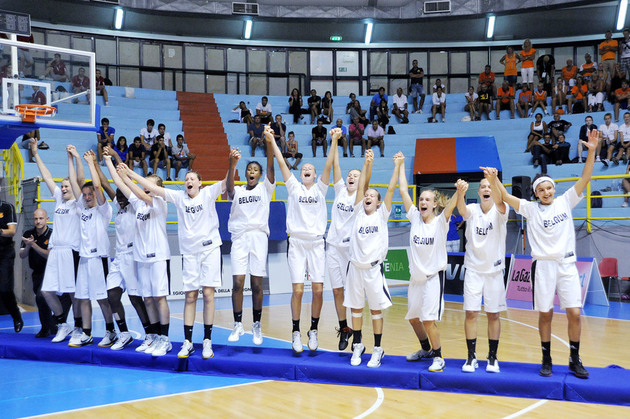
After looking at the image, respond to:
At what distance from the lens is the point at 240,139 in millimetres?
20094

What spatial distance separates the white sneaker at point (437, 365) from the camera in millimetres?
A: 6430

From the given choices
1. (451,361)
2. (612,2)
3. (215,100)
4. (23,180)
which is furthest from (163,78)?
(451,361)

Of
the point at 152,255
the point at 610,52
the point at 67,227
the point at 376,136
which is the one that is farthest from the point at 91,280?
the point at 610,52

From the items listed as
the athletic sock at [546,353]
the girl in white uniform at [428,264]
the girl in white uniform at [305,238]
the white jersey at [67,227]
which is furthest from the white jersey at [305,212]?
the white jersey at [67,227]

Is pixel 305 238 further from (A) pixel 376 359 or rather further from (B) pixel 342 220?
(A) pixel 376 359

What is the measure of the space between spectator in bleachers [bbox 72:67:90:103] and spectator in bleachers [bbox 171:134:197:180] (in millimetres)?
6940

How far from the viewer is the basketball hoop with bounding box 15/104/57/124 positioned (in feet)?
29.0

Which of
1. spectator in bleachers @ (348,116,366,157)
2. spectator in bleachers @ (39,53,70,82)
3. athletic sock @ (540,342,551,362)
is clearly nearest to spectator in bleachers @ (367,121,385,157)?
spectator in bleachers @ (348,116,366,157)

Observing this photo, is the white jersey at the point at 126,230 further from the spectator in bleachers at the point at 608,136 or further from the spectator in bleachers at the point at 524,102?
the spectator in bleachers at the point at 524,102

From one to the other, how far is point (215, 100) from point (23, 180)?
10.3 metres

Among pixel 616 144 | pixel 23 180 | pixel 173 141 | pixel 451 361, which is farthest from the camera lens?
pixel 173 141

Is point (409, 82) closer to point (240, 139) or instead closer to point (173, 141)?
point (240, 139)

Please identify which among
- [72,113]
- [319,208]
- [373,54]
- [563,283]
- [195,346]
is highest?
[373,54]

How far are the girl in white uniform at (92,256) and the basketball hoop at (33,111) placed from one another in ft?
4.11
